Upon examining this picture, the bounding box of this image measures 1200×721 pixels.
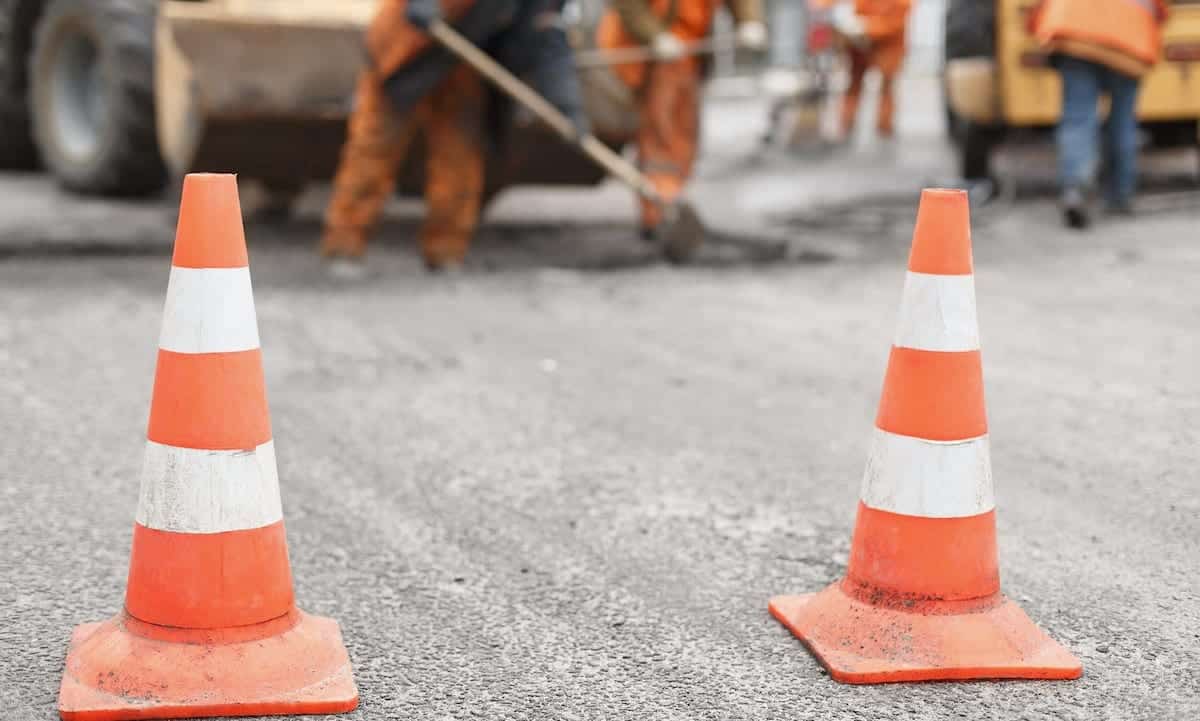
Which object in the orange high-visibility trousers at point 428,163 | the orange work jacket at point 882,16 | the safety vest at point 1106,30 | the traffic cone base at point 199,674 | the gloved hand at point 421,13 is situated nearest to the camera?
the traffic cone base at point 199,674

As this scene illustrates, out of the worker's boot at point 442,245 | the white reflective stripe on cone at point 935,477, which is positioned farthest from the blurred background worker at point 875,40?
the white reflective stripe on cone at point 935,477

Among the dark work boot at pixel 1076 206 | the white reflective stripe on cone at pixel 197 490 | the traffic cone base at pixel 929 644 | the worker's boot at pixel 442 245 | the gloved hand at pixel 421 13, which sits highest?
the gloved hand at pixel 421 13

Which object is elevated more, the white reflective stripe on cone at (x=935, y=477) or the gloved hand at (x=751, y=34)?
the gloved hand at (x=751, y=34)

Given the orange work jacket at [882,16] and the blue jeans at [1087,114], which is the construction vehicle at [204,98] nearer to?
the blue jeans at [1087,114]

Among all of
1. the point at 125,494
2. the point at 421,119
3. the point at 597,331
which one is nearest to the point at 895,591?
the point at 125,494

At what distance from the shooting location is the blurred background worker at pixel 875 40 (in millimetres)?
11727

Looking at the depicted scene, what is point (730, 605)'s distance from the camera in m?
2.68

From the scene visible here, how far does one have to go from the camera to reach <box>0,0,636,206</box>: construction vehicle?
6.18m

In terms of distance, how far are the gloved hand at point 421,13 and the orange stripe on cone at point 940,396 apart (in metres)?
3.59

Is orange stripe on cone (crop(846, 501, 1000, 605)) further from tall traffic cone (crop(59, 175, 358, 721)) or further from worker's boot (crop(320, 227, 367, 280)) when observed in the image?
worker's boot (crop(320, 227, 367, 280))

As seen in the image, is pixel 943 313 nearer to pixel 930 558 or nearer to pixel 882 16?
pixel 930 558

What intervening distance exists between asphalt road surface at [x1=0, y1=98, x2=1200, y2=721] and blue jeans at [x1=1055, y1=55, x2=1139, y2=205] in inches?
44.0

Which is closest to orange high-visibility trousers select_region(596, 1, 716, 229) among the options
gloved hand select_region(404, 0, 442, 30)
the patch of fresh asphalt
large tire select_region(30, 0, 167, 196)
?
the patch of fresh asphalt

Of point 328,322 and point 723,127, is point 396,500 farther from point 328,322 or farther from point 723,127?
point 723,127
